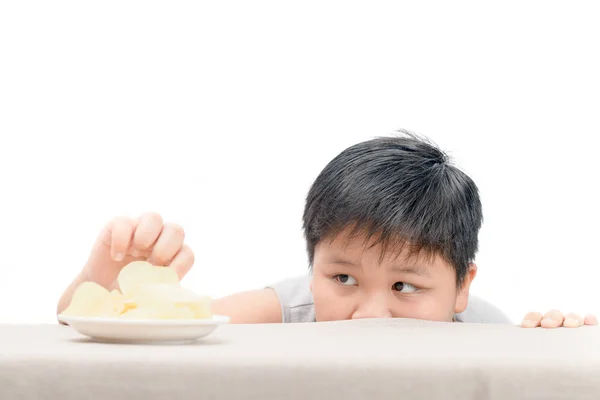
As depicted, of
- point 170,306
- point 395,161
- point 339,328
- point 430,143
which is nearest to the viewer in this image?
point 170,306

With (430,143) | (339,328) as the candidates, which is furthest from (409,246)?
(339,328)

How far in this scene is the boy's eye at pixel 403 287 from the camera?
136cm

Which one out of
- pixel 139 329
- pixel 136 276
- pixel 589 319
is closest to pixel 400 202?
pixel 589 319

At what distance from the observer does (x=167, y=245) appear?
4.08 ft

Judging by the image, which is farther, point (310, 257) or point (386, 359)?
point (310, 257)

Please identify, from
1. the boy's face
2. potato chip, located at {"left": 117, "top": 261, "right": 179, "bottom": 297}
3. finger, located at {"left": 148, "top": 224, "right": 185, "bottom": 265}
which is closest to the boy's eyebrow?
the boy's face

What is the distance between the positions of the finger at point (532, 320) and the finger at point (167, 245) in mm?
554

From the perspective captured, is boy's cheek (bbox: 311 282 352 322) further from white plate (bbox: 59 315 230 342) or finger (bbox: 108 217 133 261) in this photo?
white plate (bbox: 59 315 230 342)

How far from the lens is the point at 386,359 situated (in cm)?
59

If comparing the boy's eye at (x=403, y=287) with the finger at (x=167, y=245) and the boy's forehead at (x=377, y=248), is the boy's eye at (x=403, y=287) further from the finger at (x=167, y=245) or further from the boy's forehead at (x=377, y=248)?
the finger at (x=167, y=245)

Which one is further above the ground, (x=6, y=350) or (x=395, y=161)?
(x=395, y=161)

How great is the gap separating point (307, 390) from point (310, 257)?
3.12 ft

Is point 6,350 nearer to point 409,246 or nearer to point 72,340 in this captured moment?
point 72,340

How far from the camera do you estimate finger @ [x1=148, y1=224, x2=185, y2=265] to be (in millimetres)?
1238
